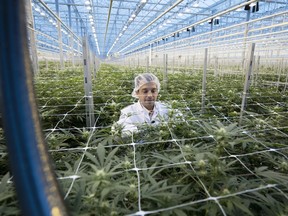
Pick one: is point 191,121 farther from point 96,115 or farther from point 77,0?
point 77,0

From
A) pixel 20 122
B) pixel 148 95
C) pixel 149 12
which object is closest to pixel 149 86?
pixel 148 95

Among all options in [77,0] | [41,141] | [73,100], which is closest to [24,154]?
[41,141]

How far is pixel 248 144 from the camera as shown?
3.70 feet

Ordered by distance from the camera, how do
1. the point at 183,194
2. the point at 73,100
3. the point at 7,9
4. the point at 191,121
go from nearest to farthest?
the point at 7,9 < the point at 183,194 < the point at 191,121 < the point at 73,100

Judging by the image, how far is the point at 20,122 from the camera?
0.27 m

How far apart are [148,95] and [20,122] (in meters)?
1.73

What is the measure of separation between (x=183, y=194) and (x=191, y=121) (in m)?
0.70

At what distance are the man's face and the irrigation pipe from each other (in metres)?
1.66

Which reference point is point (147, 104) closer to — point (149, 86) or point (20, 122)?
point (149, 86)

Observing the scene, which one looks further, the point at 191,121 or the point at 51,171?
the point at 191,121

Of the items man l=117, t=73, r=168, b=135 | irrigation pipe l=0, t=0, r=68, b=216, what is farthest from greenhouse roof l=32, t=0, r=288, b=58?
irrigation pipe l=0, t=0, r=68, b=216

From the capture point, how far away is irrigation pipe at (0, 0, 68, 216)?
266 millimetres

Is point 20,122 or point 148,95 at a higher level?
point 20,122

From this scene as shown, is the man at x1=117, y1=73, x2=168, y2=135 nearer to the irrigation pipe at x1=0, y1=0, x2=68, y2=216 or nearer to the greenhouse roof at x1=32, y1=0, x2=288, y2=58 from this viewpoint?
the irrigation pipe at x1=0, y1=0, x2=68, y2=216
